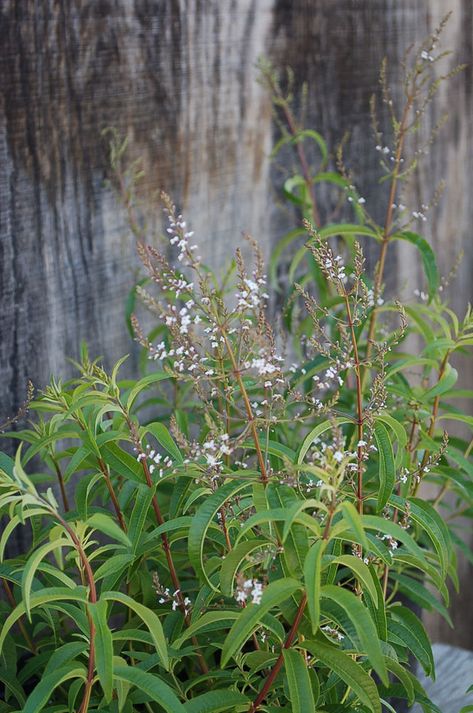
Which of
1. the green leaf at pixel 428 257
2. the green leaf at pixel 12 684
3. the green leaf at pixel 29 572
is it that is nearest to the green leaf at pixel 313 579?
the green leaf at pixel 29 572

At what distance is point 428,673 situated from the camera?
0.93 meters

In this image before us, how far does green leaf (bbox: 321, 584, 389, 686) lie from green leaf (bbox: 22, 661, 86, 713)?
0.76 ft

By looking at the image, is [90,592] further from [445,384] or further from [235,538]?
[445,384]

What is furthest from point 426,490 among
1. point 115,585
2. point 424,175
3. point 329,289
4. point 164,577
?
point 115,585

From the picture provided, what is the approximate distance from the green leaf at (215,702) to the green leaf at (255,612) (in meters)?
0.09

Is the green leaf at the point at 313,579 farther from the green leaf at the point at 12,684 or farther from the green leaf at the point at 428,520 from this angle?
the green leaf at the point at 12,684

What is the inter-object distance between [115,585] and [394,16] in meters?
1.52

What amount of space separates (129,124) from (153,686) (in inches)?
36.6

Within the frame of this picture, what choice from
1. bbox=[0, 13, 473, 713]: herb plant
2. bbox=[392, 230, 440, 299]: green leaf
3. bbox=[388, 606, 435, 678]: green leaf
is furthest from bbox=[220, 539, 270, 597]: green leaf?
bbox=[392, 230, 440, 299]: green leaf

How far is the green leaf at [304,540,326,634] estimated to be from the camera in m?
0.66

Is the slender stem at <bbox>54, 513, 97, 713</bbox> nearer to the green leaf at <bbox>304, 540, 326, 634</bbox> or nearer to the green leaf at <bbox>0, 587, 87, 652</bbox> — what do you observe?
the green leaf at <bbox>0, 587, 87, 652</bbox>

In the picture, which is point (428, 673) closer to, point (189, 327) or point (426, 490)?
point (189, 327)

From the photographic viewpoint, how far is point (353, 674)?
2.48 feet

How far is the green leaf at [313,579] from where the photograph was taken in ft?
2.17
